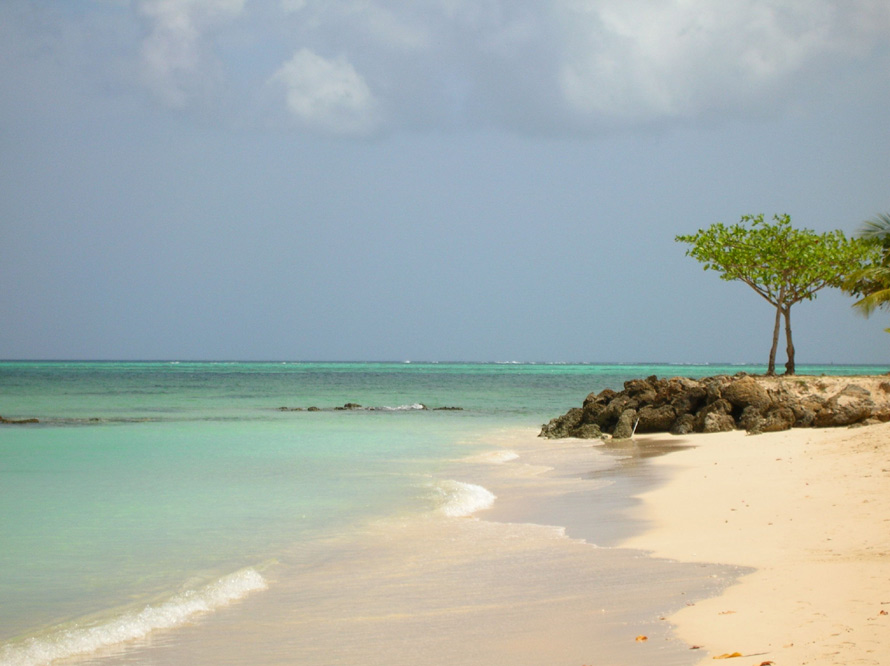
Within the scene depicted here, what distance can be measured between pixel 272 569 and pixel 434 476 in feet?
22.7

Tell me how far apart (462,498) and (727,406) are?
11.8m

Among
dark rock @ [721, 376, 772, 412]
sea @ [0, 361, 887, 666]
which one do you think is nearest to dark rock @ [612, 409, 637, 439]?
dark rock @ [721, 376, 772, 412]

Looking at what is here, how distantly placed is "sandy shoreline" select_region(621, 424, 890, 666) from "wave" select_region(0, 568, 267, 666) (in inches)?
142

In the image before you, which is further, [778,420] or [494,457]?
[778,420]

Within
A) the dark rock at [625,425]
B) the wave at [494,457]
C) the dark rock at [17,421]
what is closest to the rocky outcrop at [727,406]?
the dark rock at [625,425]

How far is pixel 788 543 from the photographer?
7523 mm

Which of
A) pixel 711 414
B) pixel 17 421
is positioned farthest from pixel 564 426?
pixel 17 421

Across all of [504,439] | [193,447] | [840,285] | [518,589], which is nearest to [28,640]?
[518,589]

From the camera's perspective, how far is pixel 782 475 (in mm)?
11844

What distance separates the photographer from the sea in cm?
539

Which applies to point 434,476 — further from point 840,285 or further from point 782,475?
point 840,285

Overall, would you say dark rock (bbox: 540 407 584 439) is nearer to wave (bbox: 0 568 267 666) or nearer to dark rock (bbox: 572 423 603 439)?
dark rock (bbox: 572 423 603 439)

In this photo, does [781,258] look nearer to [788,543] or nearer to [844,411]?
[844,411]

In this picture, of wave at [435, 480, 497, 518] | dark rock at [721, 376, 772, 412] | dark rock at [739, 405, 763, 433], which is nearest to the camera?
wave at [435, 480, 497, 518]
